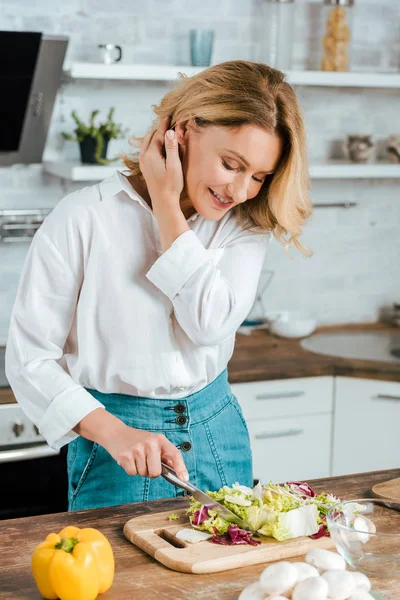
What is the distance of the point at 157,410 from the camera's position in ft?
6.02

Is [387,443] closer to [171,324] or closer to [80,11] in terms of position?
[171,324]

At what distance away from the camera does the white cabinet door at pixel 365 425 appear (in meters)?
3.10

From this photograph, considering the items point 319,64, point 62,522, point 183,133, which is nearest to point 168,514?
point 62,522

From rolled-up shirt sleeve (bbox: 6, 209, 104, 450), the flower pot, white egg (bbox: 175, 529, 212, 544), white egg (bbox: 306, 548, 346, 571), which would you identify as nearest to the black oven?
the flower pot

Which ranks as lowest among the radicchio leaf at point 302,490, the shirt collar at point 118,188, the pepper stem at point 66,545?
the radicchio leaf at point 302,490

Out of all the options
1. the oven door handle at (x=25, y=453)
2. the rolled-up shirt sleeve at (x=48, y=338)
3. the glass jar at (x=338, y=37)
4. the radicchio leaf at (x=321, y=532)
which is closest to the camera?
the radicchio leaf at (x=321, y=532)

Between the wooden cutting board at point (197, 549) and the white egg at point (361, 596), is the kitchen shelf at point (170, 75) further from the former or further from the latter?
the white egg at point (361, 596)

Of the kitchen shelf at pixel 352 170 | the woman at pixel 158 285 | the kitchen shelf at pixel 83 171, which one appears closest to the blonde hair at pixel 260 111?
the woman at pixel 158 285

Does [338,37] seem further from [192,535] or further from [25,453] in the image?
[192,535]

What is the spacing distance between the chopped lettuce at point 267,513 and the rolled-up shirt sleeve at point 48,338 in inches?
12.3

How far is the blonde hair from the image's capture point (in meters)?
1.75

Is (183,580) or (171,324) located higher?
(171,324)

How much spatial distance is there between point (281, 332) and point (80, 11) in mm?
1465

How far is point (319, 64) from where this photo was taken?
3576mm
